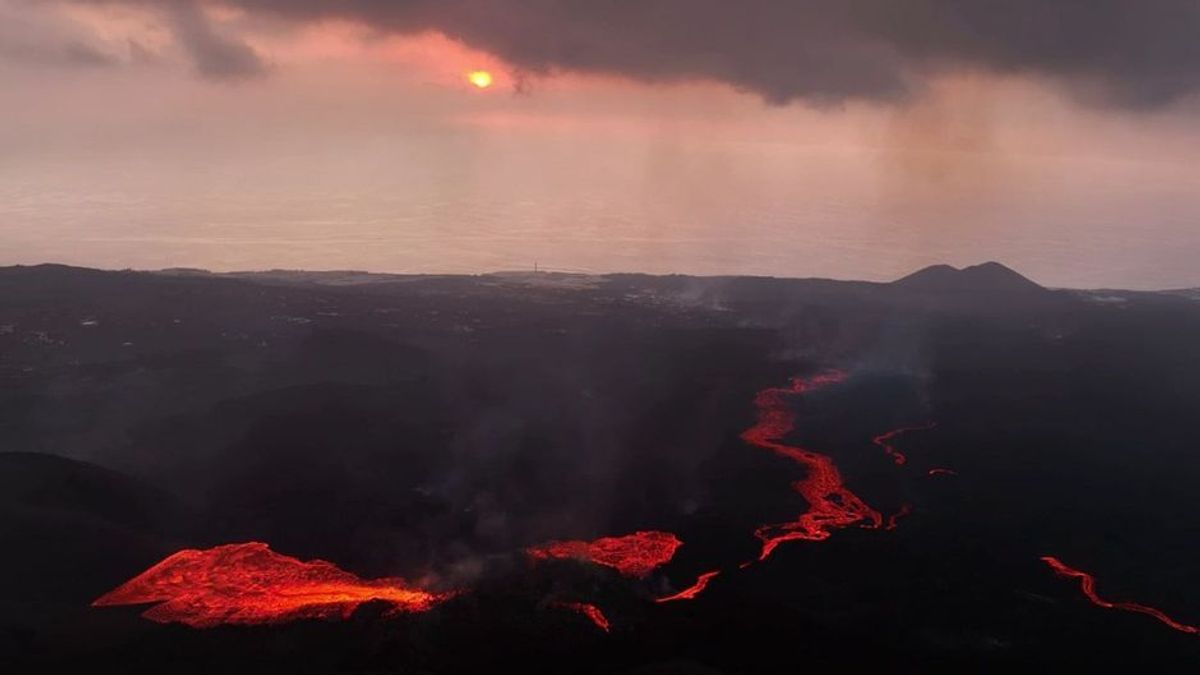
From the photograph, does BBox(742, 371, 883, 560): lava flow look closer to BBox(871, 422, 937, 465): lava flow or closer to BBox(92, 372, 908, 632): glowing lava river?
BBox(92, 372, 908, 632): glowing lava river

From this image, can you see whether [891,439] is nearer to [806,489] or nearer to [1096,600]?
[806,489]

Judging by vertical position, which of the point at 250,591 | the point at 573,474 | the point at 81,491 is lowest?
the point at 250,591

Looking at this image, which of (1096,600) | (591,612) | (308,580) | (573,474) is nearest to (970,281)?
(573,474)

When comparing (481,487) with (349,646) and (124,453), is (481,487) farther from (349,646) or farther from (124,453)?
(124,453)

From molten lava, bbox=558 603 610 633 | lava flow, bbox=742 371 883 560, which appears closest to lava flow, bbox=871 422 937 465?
lava flow, bbox=742 371 883 560

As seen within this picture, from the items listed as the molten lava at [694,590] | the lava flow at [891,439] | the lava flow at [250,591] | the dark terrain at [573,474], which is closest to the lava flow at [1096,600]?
the dark terrain at [573,474]

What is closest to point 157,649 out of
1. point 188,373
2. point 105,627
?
point 105,627
